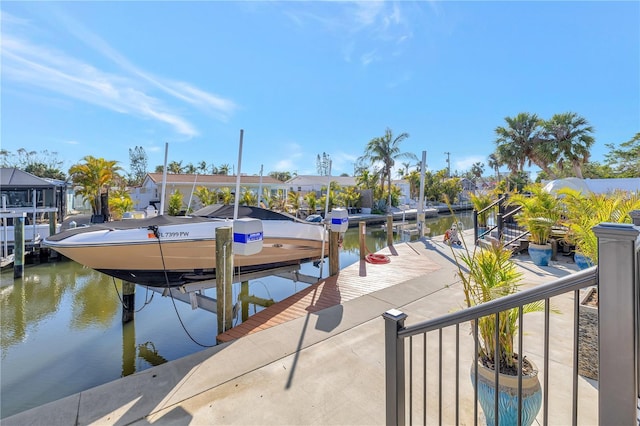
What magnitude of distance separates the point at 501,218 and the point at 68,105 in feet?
53.5

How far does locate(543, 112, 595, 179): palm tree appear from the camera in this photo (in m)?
16.8

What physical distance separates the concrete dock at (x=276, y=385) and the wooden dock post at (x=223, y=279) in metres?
0.59

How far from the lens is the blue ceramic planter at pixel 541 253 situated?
6.64 m

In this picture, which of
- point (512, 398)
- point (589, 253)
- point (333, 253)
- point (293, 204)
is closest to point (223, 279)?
point (333, 253)

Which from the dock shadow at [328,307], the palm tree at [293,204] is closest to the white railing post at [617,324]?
the dock shadow at [328,307]

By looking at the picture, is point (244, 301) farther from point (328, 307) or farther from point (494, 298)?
point (494, 298)

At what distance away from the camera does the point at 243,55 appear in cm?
880

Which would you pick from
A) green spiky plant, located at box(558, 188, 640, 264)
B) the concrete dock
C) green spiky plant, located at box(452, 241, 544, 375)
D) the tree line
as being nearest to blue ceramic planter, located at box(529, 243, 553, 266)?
green spiky plant, located at box(558, 188, 640, 264)

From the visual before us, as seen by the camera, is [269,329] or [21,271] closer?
[269,329]

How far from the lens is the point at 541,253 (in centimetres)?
668

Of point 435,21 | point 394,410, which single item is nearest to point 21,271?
point 394,410

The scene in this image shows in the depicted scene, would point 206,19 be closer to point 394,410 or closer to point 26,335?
point 26,335

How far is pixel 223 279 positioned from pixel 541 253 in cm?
679

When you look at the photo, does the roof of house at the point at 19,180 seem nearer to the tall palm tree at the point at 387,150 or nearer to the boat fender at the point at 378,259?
the boat fender at the point at 378,259
